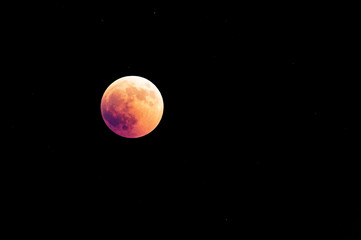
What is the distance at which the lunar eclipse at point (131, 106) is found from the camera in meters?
5.32

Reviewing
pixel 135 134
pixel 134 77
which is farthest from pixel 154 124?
pixel 134 77

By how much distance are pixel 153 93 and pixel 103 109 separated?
80 centimetres

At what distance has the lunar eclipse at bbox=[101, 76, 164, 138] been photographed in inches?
209

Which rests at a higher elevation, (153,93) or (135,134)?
(153,93)

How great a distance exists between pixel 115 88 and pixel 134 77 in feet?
1.20

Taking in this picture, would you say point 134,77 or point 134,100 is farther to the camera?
point 134,77

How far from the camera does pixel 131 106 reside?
208 inches

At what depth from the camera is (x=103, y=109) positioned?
18.3 feet

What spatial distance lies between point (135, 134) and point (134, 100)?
1.86ft

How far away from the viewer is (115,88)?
18.0 ft

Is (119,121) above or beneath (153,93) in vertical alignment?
beneath

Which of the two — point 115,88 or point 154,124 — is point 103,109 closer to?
point 115,88

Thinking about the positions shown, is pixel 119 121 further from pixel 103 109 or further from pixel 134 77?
pixel 134 77

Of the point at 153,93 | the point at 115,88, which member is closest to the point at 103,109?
the point at 115,88
